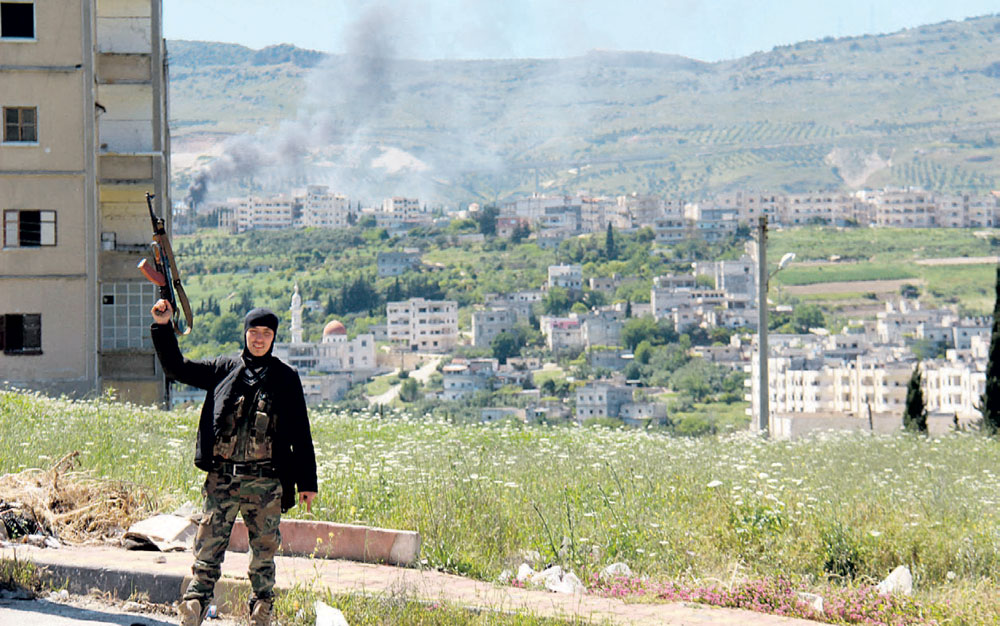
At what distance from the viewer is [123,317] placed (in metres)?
30.6

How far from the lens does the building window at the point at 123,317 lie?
30.5 metres

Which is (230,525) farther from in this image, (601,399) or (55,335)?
(601,399)

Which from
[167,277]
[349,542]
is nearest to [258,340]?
[167,277]

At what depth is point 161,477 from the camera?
34.9ft

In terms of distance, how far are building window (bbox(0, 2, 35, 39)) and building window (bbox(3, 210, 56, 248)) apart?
13.3ft

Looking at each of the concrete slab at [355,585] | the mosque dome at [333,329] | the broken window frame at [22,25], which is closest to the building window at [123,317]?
the broken window frame at [22,25]

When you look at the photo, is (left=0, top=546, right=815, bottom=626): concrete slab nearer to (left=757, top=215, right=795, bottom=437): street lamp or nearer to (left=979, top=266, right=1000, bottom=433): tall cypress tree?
(left=757, top=215, right=795, bottom=437): street lamp

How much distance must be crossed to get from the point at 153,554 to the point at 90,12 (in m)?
22.6

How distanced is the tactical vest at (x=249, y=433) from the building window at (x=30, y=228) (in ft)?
78.0

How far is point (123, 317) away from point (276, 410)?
996 inches

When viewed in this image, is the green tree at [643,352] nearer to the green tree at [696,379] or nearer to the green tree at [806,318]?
the green tree at [696,379]

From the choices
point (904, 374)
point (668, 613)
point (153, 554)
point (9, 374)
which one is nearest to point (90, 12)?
point (9, 374)

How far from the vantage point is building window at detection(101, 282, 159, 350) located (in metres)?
30.5

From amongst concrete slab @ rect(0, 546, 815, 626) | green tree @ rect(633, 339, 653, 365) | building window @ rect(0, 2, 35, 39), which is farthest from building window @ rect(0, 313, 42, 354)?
green tree @ rect(633, 339, 653, 365)
